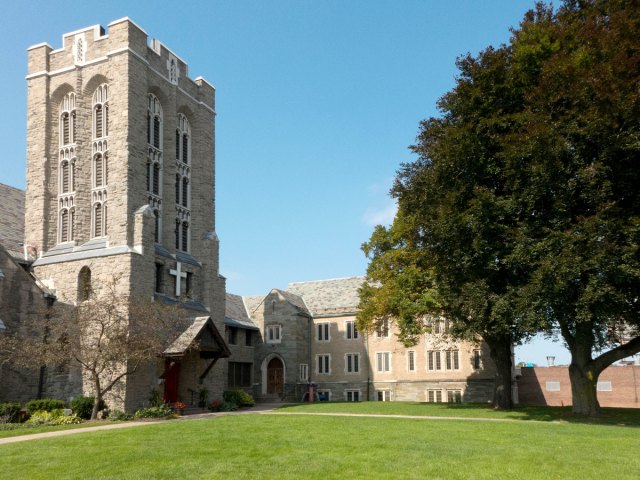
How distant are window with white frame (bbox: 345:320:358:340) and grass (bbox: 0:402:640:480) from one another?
3144 cm

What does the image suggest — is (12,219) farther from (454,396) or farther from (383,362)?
(454,396)

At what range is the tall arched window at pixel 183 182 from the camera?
1555 inches

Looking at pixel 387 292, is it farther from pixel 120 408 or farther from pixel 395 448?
pixel 395 448

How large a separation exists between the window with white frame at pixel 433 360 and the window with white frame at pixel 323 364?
29.6ft

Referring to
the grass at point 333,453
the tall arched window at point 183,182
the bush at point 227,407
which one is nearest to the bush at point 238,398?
the bush at point 227,407

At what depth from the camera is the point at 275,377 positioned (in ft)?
174

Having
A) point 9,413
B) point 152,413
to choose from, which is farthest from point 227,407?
point 9,413

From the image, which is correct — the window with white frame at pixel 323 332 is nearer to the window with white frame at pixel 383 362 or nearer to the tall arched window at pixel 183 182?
the window with white frame at pixel 383 362

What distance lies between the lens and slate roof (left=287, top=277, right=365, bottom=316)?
5556 centimetres

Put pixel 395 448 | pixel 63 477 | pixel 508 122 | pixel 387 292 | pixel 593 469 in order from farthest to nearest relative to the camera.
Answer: pixel 387 292 → pixel 508 122 → pixel 395 448 → pixel 593 469 → pixel 63 477

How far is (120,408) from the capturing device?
30.9m

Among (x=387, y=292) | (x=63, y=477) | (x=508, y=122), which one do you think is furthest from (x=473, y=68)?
(x=63, y=477)

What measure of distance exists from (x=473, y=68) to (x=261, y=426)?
17.5m

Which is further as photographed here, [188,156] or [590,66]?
[188,156]
